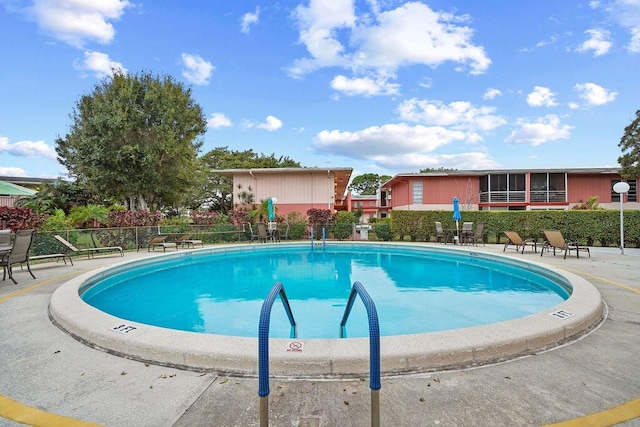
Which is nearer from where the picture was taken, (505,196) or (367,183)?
(505,196)

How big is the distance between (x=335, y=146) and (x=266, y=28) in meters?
24.0

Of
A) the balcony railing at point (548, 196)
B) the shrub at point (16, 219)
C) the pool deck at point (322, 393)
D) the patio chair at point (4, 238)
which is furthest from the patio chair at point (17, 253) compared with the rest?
the balcony railing at point (548, 196)

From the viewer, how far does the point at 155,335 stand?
3646mm

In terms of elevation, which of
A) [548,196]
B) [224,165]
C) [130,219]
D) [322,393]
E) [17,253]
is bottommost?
[322,393]

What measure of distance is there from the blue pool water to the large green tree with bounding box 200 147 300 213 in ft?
80.5

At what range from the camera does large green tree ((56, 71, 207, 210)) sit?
738 inches

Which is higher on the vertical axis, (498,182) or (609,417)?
(498,182)

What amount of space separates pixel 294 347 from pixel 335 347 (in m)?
0.40

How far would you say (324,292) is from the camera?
814 cm

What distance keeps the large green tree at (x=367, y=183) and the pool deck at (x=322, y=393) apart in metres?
67.8

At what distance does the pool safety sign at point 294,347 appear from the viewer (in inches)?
124

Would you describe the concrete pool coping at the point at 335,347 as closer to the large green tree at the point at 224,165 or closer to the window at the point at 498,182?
the window at the point at 498,182

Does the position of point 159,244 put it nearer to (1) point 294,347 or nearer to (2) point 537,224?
(1) point 294,347

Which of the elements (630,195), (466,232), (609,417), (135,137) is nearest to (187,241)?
(135,137)
